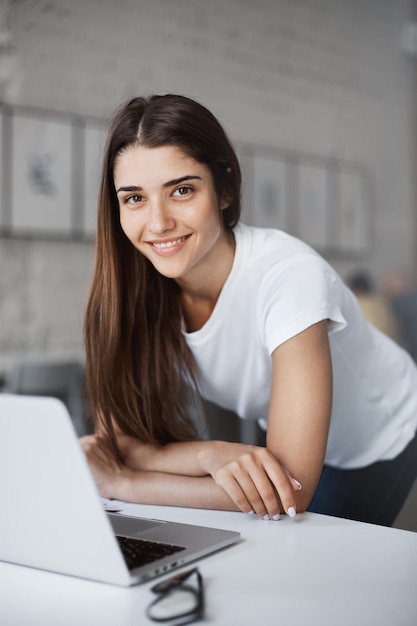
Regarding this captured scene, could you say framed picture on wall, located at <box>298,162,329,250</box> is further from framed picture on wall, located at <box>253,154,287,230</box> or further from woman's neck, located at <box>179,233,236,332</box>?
woman's neck, located at <box>179,233,236,332</box>

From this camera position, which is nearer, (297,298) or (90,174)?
(297,298)

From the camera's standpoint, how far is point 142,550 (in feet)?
3.04

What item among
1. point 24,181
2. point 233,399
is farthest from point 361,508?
point 24,181

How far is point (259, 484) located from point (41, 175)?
123 inches

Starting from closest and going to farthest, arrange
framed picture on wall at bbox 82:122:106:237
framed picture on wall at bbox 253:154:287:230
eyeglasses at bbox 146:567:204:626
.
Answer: eyeglasses at bbox 146:567:204:626
framed picture on wall at bbox 82:122:106:237
framed picture on wall at bbox 253:154:287:230

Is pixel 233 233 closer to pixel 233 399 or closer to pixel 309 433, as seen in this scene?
pixel 233 399

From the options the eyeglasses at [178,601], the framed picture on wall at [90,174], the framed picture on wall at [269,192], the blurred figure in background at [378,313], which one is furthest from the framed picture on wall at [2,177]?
the eyeglasses at [178,601]

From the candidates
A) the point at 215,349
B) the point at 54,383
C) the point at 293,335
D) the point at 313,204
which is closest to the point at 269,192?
the point at 313,204

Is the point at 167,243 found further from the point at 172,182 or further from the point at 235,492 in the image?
the point at 235,492

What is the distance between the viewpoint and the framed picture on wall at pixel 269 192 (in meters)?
5.02

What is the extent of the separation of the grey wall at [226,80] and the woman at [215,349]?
185 centimetres

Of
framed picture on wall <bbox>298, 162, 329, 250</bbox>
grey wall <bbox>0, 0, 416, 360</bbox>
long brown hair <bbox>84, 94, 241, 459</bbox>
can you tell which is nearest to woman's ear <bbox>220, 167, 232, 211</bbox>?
long brown hair <bbox>84, 94, 241, 459</bbox>

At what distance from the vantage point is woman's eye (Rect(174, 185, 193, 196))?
1361 mm

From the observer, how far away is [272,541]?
99cm
